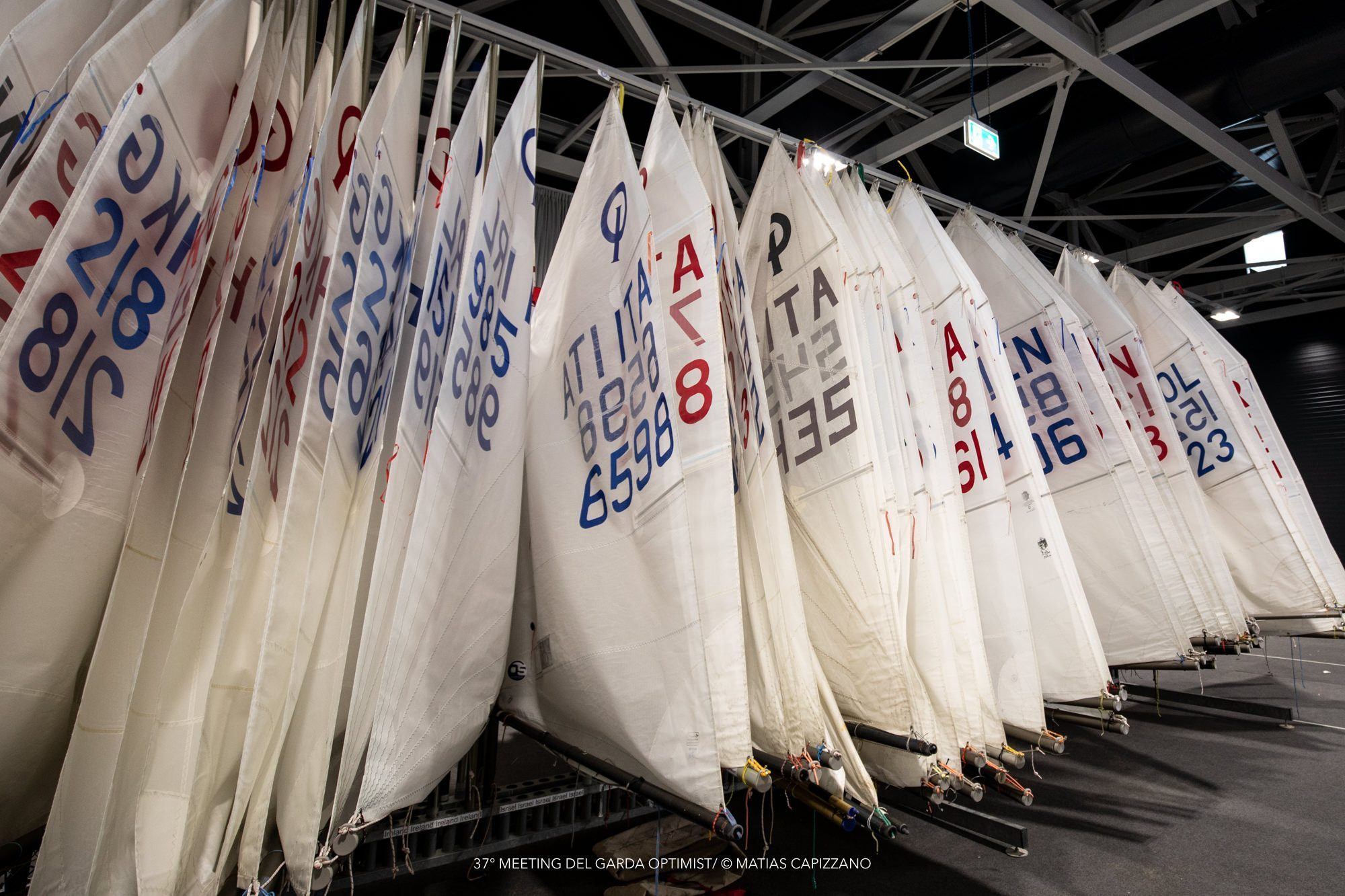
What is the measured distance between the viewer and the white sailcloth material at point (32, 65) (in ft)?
3.24

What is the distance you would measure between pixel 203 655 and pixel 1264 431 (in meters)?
3.94

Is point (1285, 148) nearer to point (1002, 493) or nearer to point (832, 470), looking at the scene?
point (1002, 493)

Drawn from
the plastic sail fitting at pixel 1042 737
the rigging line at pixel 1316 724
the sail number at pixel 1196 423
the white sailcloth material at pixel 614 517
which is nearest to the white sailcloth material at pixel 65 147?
the white sailcloth material at pixel 614 517

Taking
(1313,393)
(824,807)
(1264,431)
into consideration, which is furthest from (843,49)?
(1313,393)

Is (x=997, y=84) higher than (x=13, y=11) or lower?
higher

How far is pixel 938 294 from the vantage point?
5.82 ft

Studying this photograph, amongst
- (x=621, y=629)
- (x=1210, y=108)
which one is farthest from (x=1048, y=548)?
(x=1210, y=108)

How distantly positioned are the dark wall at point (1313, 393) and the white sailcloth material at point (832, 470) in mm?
7626

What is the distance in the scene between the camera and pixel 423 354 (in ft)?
3.29

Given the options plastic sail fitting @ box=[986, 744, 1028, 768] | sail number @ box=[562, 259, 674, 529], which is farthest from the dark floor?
sail number @ box=[562, 259, 674, 529]

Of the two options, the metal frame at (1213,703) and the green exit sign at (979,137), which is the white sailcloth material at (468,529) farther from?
the metal frame at (1213,703)

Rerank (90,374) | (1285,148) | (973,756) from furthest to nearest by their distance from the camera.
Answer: (1285,148) < (973,756) < (90,374)

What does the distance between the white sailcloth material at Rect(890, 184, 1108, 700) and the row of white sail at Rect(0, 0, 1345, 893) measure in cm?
4

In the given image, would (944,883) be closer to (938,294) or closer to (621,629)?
(621,629)
